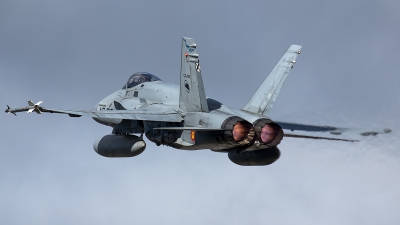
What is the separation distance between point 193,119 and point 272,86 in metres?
3.13

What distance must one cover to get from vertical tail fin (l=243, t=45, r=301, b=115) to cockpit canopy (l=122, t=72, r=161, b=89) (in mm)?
4567

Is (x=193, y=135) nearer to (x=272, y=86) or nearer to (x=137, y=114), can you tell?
(x=137, y=114)

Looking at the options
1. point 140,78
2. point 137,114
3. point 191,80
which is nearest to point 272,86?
point 191,80

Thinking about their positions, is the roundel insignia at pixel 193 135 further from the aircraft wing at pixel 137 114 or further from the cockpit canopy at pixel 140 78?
the cockpit canopy at pixel 140 78

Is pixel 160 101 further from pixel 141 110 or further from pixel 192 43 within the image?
pixel 192 43

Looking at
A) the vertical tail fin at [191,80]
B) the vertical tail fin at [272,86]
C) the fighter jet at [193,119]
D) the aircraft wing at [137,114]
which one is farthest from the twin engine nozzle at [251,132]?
the aircraft wing at [137,114]

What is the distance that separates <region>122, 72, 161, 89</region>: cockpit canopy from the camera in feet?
107

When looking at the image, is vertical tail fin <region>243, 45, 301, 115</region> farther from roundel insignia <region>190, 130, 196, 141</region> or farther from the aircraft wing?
the aircraft wing

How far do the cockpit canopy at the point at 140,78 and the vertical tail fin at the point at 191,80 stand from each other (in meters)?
4.10

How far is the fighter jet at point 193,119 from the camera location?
27328mm

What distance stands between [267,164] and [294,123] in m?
1.73

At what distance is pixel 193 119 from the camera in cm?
2834

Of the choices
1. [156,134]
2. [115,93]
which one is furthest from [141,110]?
[115,93]

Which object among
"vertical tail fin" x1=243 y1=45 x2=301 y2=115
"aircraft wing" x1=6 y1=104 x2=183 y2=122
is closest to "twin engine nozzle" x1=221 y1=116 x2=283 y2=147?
"vertical tail fin" x1=243 y1=45 x2=301 y2=115
